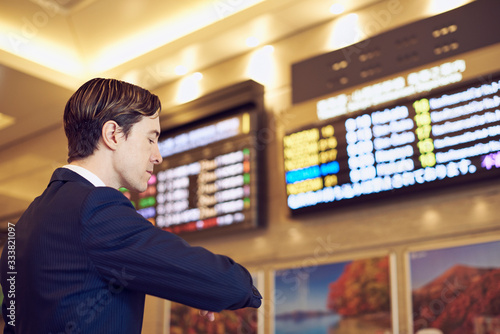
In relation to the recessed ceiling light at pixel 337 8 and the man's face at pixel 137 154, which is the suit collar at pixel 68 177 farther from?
the recessed ceiling light at pixel 337 8

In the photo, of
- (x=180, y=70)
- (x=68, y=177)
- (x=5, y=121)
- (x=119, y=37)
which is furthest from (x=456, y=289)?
(x=5, y=121)

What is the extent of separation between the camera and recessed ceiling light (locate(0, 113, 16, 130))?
4855mm

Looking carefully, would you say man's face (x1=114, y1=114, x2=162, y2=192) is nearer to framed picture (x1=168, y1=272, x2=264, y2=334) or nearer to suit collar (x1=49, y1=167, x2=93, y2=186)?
suit collar (x1=49, y1=167, x2=93, y2=186)

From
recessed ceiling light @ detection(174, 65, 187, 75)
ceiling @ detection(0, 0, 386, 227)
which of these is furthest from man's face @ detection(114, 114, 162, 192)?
recessed ceiling light @ detection(174, 65, 187, 75)

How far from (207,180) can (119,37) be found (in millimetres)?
1279

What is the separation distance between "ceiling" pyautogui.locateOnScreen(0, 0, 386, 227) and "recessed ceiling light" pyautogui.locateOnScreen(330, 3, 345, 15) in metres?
0.03

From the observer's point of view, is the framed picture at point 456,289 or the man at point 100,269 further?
the framed picture at point 456,289

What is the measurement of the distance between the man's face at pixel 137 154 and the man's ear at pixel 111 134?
0.04 ft

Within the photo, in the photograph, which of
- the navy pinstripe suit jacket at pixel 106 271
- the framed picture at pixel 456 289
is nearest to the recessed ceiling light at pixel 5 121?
the framed picture at pixel 456 289

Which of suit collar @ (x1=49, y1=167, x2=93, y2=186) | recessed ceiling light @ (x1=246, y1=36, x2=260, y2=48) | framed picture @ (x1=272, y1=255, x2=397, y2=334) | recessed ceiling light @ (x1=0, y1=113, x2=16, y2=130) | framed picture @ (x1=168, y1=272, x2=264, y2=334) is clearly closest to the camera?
suit collar @ (x1=49, y1=167, x2=93, y2=186)

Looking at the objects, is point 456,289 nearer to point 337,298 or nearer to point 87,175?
point 337,298

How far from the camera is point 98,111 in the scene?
118cm

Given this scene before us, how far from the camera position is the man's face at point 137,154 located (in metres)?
1.20

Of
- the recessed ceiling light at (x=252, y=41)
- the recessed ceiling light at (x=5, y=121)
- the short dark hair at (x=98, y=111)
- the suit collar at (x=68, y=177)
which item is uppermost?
the recessed ceiling light at (x=252, y=41)
